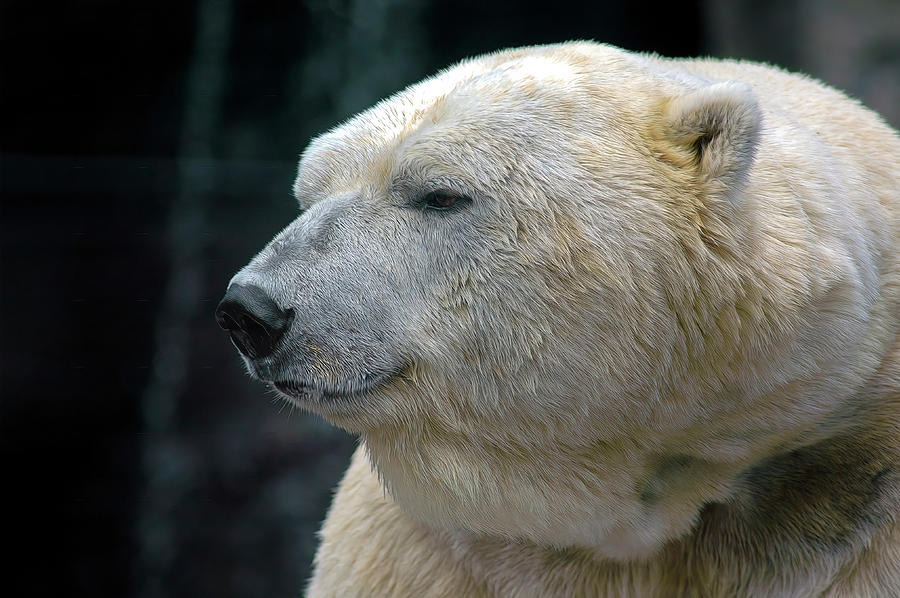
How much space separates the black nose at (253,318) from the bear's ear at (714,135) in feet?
2.76

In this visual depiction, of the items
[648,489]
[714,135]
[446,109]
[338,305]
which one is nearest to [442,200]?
[446,109]

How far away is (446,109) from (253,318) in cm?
59

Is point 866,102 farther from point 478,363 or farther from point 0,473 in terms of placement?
point 0,473

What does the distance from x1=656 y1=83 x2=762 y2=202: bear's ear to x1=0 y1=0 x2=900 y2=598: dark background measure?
14.9 feet

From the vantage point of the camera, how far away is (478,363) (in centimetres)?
196

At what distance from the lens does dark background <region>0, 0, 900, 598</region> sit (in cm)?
618

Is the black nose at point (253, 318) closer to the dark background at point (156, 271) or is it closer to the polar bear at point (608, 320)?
the polar bear at point (608, 320)

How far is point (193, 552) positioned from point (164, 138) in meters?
2.99

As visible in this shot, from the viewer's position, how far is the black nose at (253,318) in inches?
75.4

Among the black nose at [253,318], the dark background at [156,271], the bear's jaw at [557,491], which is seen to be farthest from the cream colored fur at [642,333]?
the dark background at [156,271]

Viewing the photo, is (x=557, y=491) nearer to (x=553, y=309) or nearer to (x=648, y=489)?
(x=648, y=489)

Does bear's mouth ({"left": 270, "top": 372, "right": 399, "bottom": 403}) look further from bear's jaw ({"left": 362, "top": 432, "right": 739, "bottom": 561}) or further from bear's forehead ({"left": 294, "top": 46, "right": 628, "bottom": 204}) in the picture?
bear's forehead ({"left": 294, "top": 46, "right": 628, "bottom": 204})

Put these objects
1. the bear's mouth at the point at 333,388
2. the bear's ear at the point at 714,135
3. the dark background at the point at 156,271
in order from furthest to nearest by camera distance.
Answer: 1. the dark background at the point at 156,271
2. the bear's mouth at the point at 333,388
3. the bear's ear at the point at 714,135

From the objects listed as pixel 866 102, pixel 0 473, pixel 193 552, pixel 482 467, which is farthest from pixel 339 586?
pixel 866 102
